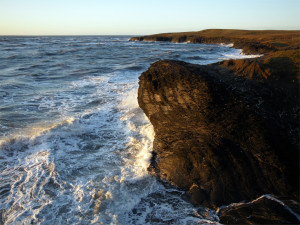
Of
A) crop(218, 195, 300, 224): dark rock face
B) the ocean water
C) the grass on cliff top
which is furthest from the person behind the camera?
the grass on cliff top

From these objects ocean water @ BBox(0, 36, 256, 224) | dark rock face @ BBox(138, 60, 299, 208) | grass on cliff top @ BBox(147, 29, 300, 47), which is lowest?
ocean water @ BBox(0, 36, 256, 224)

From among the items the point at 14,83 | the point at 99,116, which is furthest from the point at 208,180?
the point at 14,83

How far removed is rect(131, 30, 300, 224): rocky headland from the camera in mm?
4238

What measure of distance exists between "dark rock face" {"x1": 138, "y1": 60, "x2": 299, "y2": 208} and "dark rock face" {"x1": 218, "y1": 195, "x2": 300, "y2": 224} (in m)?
0.17

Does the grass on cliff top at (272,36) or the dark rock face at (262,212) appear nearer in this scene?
the dark rock face at (262,212)

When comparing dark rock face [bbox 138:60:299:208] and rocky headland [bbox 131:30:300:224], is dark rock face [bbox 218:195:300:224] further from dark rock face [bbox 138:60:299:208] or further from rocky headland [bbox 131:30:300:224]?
dark rock face [bbox 138:60:299:208]

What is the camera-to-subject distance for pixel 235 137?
15.1 ft

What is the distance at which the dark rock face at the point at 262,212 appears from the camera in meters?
3.77

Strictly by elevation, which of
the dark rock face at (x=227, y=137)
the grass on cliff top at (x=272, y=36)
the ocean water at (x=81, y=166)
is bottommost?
the ocean water at (x=81, y=166)

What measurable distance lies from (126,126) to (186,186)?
3.96 meters

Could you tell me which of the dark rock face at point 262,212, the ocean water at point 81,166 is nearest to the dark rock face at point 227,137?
the dark rock face at point 262,212

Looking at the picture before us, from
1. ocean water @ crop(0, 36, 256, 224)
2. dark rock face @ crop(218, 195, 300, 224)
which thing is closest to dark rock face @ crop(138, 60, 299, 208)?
dark rock face @ crop(218, 195, 300, 224)

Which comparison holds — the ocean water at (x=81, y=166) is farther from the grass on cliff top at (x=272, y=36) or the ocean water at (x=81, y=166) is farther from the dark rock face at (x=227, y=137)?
the grass on cliff top at (x=272, y=36)

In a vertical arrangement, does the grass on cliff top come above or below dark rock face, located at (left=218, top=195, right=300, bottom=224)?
above
